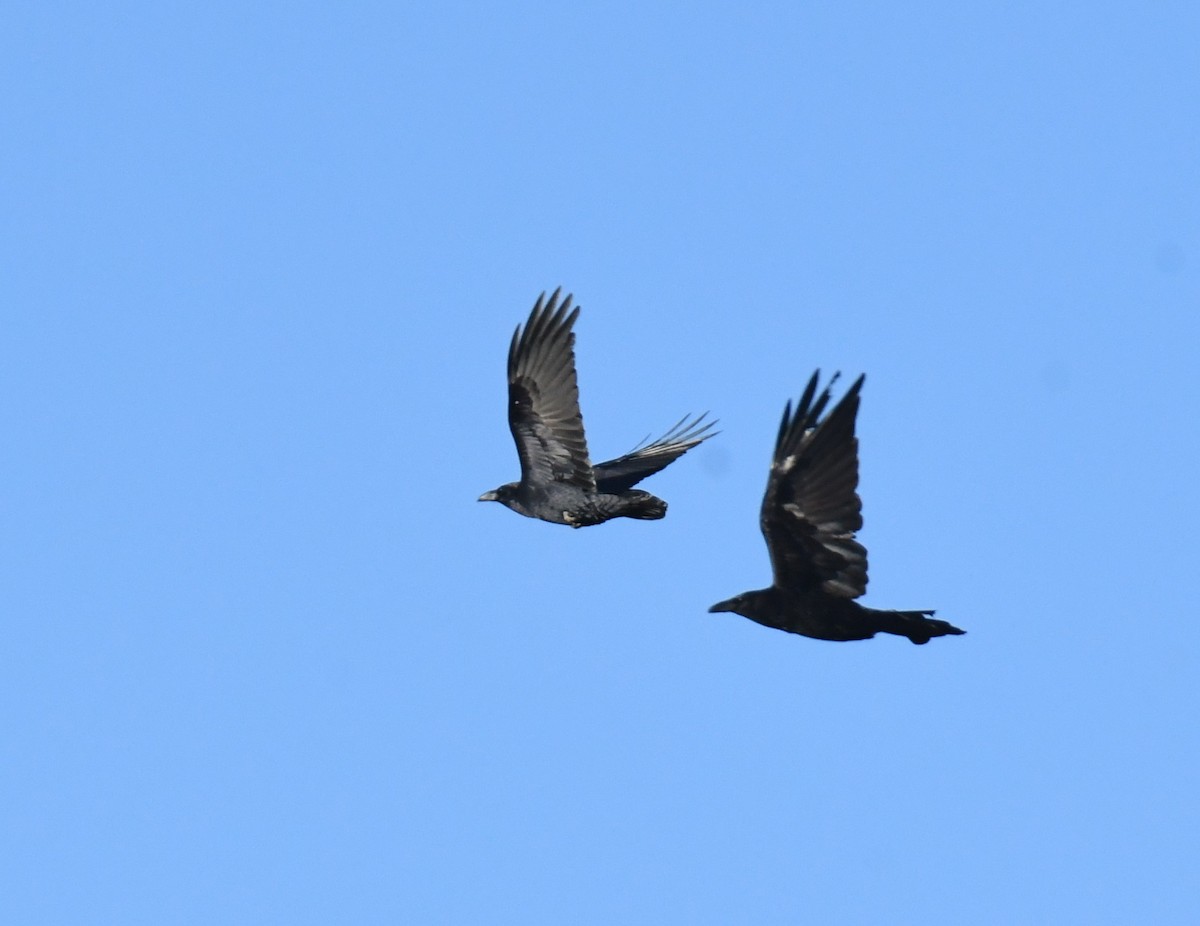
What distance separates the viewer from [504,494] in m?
26.1

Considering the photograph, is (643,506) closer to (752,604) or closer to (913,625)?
(752,604)

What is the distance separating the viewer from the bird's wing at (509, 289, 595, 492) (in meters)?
24.3

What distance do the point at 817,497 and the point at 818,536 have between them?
1.41 ft

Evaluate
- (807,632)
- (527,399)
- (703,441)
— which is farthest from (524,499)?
(807,632)

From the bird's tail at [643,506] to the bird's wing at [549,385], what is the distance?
492 millimetres

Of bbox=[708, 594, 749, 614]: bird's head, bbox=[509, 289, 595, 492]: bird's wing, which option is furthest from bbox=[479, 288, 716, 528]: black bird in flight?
bbox=[708, 594, 749, 614]: bird's head

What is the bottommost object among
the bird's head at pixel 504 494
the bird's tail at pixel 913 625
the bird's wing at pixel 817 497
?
the bird's tail at pixel 913 625

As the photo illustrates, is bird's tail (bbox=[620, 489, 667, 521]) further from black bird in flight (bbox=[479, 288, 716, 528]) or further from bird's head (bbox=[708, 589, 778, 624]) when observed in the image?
bird's head (bbox=[708, 589, 778, 624])

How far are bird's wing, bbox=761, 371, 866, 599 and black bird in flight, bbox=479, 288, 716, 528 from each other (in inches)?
180

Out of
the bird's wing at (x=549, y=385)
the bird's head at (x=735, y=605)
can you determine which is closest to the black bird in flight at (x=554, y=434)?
the bird's wing at (x=549, y=385)

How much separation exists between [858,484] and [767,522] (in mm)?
958

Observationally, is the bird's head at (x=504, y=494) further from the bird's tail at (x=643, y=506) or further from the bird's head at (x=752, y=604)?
the bird's head at (x=752, y=604)

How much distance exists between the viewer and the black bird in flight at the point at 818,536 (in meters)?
19.5

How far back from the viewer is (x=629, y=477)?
86.8 feet
